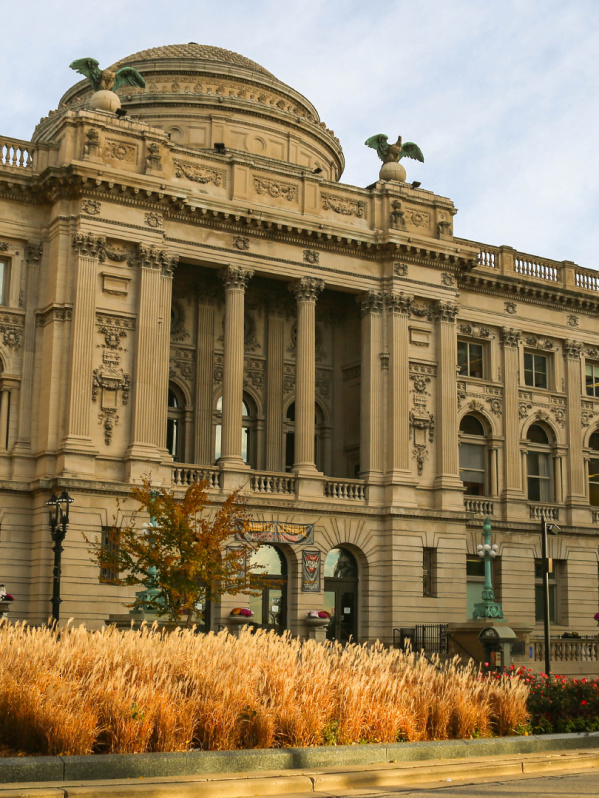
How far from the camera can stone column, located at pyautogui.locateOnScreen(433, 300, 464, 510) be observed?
43.9 m

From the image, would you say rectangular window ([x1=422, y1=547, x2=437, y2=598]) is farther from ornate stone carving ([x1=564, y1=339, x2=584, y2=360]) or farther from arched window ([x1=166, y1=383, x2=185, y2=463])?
ornate stone carving ([x1=564, y1=339, x2=584, y2=360])

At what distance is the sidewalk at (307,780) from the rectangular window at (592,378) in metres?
37.0

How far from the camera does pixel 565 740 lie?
18.9 meters

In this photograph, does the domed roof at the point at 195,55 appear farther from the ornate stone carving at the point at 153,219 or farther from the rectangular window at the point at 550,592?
the rectangular window at the point at 550,592

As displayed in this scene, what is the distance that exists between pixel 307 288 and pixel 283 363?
152 inches

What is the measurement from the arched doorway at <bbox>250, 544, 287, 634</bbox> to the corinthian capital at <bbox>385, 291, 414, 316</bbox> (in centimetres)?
1098

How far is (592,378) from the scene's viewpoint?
5353cm

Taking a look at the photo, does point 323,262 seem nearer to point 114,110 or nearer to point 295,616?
point 114,110

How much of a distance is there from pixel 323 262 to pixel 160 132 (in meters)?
8.34

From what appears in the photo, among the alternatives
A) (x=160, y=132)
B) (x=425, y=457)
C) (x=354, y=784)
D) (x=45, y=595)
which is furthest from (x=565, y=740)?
(x=160, y=132)

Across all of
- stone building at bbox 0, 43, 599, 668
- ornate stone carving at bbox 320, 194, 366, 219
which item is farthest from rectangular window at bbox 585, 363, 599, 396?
ornate stone carving at bbox 320, 194, 366, 219

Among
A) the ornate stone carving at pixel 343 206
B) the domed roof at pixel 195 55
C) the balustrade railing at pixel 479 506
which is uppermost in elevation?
the domed roof at pixel 195 55

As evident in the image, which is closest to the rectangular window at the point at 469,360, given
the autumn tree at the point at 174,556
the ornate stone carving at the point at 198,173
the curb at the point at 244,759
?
the ornate stone carving at the point at 198,173

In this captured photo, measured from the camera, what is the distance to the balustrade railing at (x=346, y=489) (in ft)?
138
